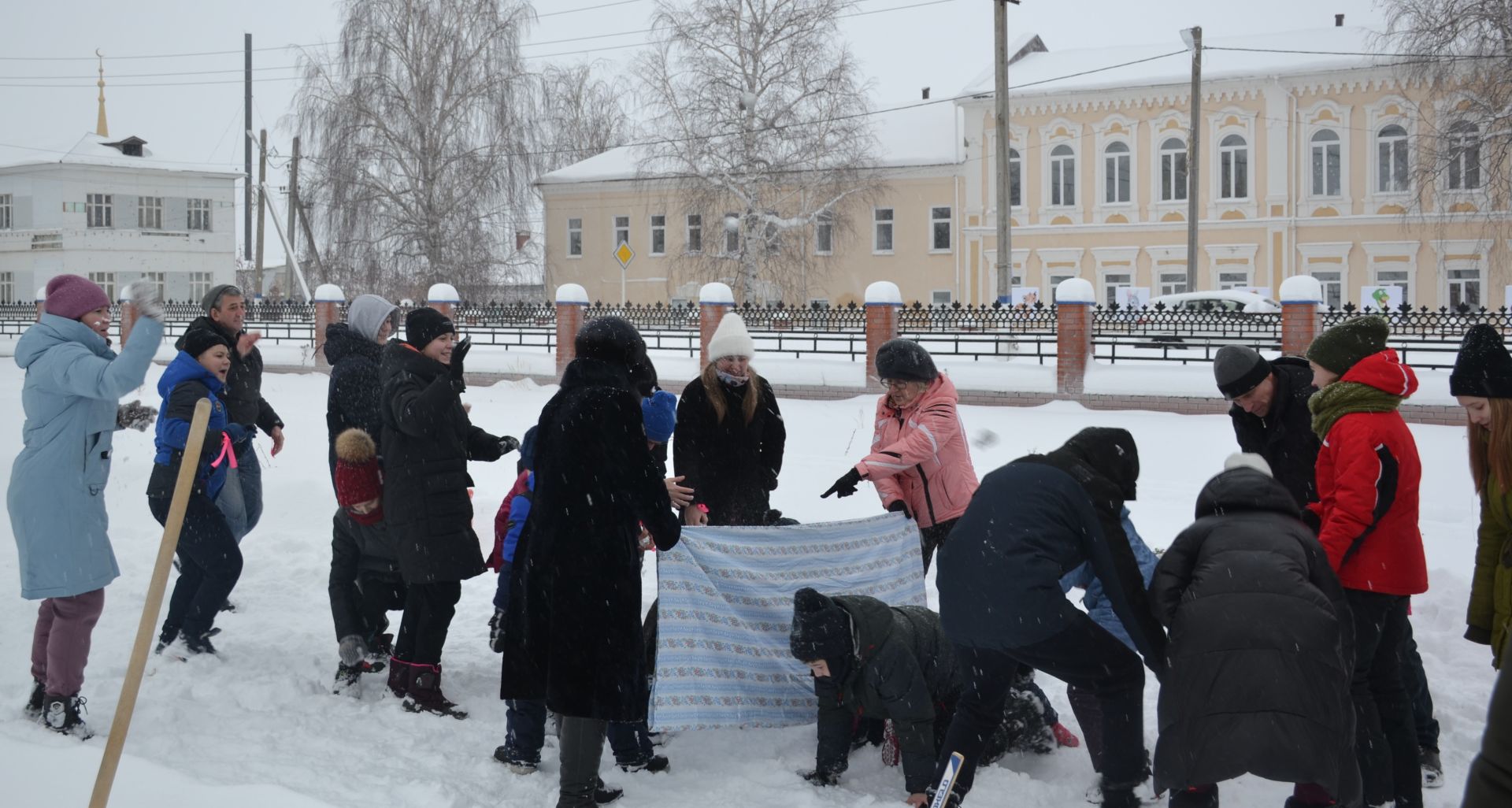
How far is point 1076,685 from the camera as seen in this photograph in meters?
4.21

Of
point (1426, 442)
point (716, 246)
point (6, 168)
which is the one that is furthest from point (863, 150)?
point (6, 168)

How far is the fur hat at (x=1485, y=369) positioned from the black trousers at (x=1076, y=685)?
58.4 inches

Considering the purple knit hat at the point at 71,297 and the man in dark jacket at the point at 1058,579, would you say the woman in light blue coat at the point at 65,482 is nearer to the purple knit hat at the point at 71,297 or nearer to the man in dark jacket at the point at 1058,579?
the purple knit hat at the point at 71,297

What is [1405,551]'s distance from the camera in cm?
438

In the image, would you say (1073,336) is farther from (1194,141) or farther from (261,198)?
(261,198)

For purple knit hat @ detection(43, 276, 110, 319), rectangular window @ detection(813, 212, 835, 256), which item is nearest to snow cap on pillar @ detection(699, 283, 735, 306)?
purple knit hat @ detection(43, 276, 110, 319)

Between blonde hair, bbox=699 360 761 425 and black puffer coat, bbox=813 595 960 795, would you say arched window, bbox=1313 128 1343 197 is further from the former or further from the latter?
black puffer coat, bbox=813 595 960 795

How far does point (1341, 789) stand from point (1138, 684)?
68 cm

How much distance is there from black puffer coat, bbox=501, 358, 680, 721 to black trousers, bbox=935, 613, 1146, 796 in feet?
3.83

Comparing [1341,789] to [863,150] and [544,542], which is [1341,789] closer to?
[544,542]

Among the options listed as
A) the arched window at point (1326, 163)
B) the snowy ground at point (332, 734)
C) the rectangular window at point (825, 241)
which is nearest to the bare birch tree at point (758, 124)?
the rectangular window at point (825, 241)

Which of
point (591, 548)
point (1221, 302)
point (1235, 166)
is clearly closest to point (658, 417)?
point (591, 548)

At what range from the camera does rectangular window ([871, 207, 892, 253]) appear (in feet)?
126

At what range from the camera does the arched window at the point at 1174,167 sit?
3456 cm
